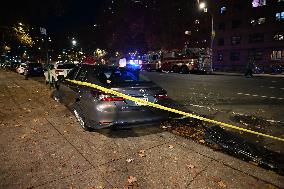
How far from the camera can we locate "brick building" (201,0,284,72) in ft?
135

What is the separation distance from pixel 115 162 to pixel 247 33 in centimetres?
4581

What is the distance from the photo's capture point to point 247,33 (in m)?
45.1

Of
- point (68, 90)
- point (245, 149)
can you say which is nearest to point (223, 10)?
point (68, 90)

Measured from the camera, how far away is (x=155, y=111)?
19.7ft

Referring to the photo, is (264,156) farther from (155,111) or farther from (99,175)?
(99,175)

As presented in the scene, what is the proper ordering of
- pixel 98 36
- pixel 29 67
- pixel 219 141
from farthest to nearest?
pixel 98 36
pixel 29 67
pixel 219 141

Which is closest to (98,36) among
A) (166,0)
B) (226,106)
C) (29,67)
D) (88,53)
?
(88,53)

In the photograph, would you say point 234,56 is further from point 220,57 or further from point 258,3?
point 258,3

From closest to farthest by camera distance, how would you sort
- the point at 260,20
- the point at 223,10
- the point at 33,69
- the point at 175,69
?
the point at 33,69 < the point at 175,69 < the point at 260,20 < the point at 223,10

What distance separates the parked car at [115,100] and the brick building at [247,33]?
3456cm

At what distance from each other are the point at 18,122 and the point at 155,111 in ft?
14.2

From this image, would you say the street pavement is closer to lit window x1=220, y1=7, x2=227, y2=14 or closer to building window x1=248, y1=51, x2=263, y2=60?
building window x1=248, y1=51, x2=263, y2=60

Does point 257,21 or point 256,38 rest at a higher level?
point 257,21

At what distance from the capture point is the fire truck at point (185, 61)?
91.5 ft
